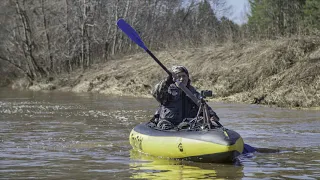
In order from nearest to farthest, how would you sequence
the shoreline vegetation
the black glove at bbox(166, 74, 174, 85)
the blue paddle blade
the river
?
the river
the black glove at bbox(166, 74, 174, 85)
the blue paddle blade
the shoreline vegetation

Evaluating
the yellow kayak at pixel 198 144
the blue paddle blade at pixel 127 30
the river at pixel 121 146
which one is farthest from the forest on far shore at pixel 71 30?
the yellow kayak at pixel 198 144

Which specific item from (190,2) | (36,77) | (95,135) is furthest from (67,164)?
(190,2)

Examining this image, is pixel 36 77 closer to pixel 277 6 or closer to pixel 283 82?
pixel 277 6

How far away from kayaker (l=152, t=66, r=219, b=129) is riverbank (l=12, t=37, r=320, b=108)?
782 centimetres

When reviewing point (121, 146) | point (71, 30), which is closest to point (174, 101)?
point (121, 146)

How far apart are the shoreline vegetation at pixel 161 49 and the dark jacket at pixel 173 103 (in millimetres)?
7753

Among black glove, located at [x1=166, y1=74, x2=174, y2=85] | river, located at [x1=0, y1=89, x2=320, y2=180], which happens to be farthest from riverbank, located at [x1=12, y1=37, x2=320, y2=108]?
black glove, located at [x1=166, y1=74, x2=174, y2=85]

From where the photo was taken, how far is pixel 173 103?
9.52 metres

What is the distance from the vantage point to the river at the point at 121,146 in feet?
25.0

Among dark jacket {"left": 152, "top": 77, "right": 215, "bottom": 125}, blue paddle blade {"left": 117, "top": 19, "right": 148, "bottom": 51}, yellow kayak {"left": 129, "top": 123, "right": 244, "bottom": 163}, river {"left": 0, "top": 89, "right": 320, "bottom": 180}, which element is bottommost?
river {"left": 0, "top": 89, "right": 320, "bottom": 180}

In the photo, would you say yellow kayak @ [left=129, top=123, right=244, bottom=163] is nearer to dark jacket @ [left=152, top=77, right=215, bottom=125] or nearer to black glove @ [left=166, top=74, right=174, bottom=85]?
dark jacket @ [left=152, top=77, right=215, bottom=125]

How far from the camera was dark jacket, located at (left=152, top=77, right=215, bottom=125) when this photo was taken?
31.0 feet

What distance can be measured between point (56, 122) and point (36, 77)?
70.0 ft

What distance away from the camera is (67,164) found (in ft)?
27.5
